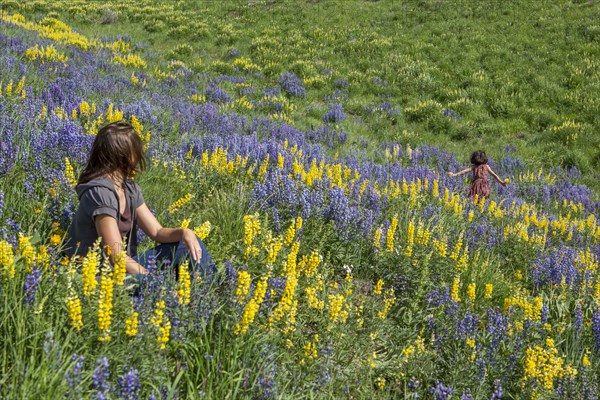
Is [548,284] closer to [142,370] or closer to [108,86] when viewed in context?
[142,370]

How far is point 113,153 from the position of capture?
11.9ft

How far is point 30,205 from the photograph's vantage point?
4.02 m

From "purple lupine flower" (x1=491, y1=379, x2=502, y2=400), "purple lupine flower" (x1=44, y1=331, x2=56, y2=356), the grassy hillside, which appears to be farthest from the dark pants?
the grassy hillside

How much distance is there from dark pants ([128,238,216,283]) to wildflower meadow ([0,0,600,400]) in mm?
70

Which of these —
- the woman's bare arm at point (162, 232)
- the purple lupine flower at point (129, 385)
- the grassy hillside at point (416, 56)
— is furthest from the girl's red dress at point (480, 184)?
the purple lupine flower at point (129, 385)

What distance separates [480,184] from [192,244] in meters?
7.10

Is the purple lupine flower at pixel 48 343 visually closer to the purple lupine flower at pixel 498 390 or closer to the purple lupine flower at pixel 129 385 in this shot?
the purple lupine flower at pixel 129 385

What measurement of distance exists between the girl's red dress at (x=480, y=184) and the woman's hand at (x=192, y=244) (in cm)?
676

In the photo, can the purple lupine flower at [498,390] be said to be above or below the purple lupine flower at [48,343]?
below

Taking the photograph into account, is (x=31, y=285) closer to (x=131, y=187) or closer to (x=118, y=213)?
(x=118, y=213)

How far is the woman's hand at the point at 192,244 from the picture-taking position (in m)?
3.46

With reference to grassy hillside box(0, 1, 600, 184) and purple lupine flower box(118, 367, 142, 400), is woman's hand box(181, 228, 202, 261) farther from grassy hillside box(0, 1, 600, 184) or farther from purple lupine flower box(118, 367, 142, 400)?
grassy hillside box(0, 1, 600, 184)

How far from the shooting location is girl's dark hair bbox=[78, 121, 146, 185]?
3.63 metres

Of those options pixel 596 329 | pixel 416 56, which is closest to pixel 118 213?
pixel 596 329
